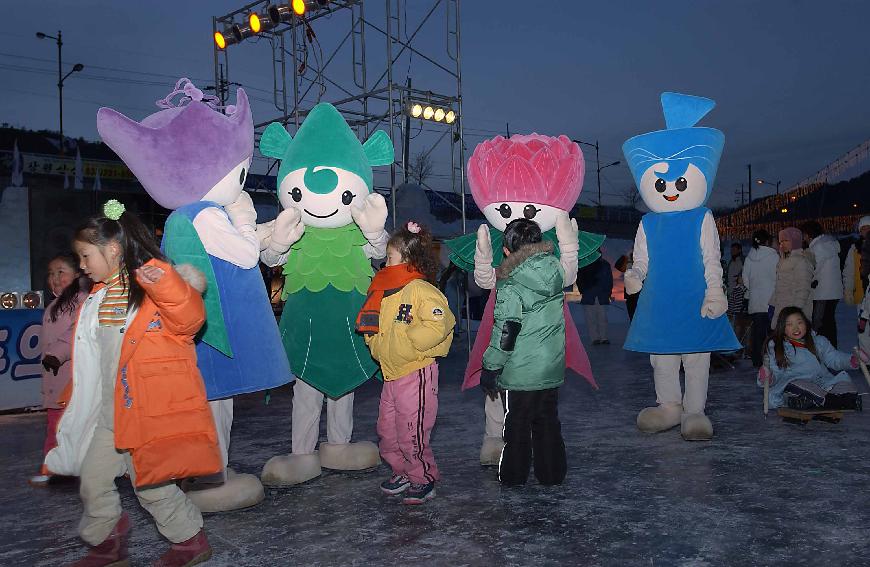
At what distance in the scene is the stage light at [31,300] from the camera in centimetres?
730

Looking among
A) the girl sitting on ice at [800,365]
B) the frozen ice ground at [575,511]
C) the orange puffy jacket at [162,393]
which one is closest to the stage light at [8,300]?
the frozen ice ground at [575,511]

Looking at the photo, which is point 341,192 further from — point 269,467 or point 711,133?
point 711,133

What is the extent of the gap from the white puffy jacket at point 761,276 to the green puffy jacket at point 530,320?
512cm

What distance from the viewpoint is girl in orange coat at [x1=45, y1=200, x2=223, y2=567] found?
9.53ft

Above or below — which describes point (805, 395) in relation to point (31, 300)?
below

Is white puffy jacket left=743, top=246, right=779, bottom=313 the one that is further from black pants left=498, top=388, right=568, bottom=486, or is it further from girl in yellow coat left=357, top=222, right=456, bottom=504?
girl in yellow coat left=357, top=222, right=456, bottom=504

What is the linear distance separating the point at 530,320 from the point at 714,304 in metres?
1.55

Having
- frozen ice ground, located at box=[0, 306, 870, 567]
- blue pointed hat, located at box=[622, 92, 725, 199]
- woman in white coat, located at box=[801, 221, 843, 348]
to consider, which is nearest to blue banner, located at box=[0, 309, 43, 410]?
frozen ice ground, located at box=[0, 306, 870, 567]

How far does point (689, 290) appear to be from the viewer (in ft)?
16.8

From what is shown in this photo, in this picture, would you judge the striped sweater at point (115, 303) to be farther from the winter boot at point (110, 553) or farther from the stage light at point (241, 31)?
the stage light at point (241, 31)

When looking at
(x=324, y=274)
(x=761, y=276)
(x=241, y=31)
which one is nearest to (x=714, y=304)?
(x=324, y=274)

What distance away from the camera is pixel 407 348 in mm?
3889

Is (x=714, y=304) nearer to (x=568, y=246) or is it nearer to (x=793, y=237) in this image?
(x=568, y=246)

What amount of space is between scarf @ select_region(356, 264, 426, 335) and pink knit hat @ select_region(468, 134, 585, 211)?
3.34 feet
